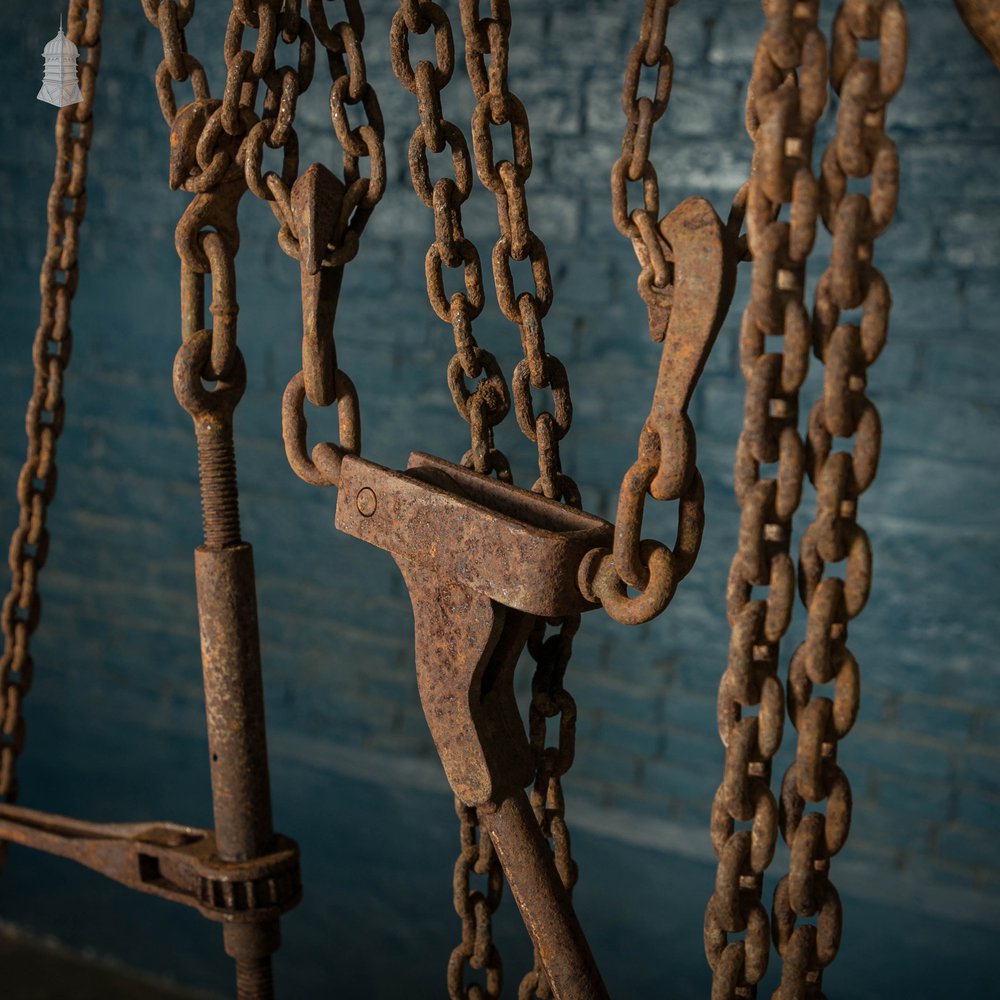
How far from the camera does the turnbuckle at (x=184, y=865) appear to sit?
1199 mm

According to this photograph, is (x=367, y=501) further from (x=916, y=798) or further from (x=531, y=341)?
(x=916, y=798)

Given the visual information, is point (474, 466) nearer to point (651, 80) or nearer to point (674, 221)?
point (674, 221)

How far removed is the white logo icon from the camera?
1.40 meters

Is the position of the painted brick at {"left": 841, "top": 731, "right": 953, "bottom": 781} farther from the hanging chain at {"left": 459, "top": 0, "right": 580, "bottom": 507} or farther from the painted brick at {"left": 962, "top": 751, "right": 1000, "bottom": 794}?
the hanging chain at {"left": 459, "top": 0, "right": 580, "bottom": 507}

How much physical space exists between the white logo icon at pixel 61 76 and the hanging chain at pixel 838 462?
994 millimetres

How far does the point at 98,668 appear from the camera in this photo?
3.12 meters

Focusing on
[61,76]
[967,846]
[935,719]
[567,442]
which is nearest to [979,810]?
[967,846]

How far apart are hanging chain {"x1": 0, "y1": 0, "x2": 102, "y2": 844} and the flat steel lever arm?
0.86m

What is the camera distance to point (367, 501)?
990mm

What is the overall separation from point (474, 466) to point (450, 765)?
0.89 feet

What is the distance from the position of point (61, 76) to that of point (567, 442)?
130 cm

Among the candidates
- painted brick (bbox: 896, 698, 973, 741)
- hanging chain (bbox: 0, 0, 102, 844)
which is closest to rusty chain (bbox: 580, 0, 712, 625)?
hanging chain (bbox: 0, 0, 102, 844)

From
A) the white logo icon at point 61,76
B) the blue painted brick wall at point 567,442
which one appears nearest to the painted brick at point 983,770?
the blue painted brick wall at point 567,442

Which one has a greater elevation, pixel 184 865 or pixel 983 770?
pixel 184 865
